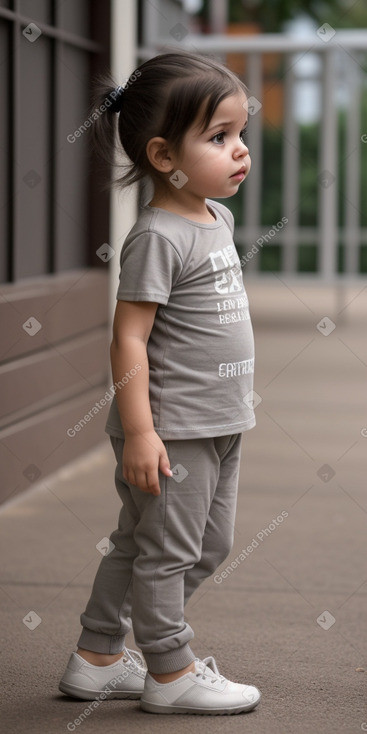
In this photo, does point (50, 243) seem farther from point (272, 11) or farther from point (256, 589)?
point (272, 11)

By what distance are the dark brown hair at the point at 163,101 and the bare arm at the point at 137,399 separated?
34cm

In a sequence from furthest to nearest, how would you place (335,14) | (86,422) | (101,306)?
(335,14) < (101,306) < (86,422)

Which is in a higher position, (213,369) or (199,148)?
(199,148)

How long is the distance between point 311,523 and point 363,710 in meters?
1.83

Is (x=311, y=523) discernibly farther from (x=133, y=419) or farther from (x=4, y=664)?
(x=133, y=419)

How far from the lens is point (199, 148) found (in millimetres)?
2586

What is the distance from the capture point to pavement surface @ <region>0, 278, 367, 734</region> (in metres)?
2.72

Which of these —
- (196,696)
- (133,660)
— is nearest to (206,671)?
(196,696)

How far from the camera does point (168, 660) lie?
2.64m

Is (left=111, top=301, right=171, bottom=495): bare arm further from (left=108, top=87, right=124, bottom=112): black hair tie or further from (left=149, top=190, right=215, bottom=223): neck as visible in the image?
(left=108, top=87, right=124, bottom=112): black hair tie

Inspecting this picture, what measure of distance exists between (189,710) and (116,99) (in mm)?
1366

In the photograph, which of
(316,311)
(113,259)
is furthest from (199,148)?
(316,311)

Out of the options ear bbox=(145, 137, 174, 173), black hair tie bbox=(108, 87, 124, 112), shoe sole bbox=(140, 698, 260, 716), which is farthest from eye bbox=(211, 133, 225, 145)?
shoe sole bbox=(140, 698, 260, 716)

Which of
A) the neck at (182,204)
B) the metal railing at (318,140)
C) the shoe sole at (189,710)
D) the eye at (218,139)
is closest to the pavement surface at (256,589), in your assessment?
the shoe sole at (189,710)
